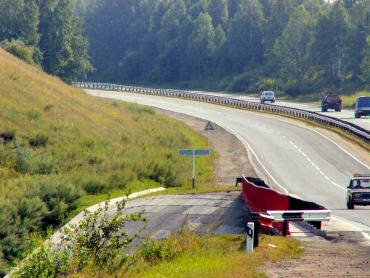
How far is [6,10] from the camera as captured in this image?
93.8 meters

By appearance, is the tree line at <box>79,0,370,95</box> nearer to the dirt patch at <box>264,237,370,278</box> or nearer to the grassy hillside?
the grassy hillside

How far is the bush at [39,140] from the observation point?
41094 mm

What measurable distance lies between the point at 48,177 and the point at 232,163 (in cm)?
1831

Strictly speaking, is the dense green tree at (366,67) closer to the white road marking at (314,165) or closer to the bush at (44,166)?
the white road marking at (314,165)

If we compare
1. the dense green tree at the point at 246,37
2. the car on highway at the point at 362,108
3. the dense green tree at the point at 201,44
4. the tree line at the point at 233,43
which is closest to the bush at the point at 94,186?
the car on highway at the point at 362,108

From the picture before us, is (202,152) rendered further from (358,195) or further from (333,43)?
(333,43)

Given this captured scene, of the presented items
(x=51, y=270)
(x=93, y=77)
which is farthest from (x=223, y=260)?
(x=93, y=77)

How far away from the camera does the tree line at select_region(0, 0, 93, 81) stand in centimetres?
9406

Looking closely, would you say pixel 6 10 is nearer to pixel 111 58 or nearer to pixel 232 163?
pixel 232 163

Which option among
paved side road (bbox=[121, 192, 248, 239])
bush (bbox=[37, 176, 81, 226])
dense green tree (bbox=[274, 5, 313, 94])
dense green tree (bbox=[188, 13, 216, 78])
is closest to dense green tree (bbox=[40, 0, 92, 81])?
dense green tree (bbox=[274, 5, 313, 94])

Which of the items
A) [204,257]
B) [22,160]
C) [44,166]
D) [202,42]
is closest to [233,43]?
[202,42]

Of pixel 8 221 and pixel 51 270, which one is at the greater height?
pixel 51 270

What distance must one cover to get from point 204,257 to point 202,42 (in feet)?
437

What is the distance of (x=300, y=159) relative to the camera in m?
50.6
